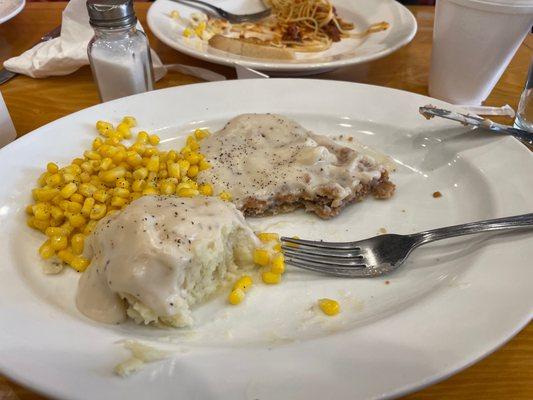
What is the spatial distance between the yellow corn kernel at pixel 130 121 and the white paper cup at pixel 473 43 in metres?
1.98

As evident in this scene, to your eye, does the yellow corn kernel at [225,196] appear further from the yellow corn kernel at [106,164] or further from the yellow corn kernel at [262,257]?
the yellow corn kernel at [106,164]

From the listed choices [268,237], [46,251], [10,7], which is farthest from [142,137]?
[10,7]

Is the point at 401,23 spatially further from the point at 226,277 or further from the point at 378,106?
the point at 226,277

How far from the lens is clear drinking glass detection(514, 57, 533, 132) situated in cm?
261

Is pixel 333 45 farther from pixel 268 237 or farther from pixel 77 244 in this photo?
pixel 77 244

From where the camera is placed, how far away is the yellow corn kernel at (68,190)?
1.99 meters

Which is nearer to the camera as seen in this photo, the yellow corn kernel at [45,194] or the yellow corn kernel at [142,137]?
the yellow corn kernel at [45,194]

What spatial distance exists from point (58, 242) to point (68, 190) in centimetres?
26

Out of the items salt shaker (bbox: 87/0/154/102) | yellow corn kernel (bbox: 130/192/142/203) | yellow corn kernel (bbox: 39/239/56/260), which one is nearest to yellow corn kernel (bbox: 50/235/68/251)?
yellow corn kernel (bbox: 39/239/56/260)

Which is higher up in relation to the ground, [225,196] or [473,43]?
[473,43]

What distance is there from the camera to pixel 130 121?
249 cm

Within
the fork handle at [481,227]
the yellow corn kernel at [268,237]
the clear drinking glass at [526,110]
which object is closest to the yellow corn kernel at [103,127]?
the yellow corn kernel at [268,237]

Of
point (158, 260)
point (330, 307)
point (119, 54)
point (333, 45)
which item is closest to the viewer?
point (158, 260)

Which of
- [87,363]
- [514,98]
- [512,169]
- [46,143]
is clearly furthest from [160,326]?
[514,98]
